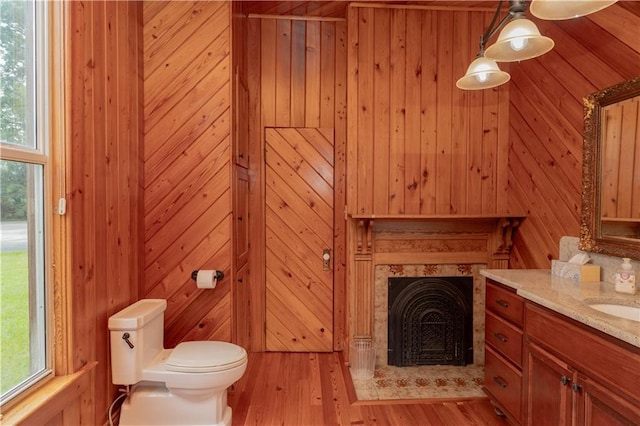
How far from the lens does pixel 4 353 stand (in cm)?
133

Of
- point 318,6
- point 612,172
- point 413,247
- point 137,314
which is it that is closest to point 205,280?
point 137,314

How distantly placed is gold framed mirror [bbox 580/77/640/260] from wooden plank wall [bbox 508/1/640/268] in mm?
126

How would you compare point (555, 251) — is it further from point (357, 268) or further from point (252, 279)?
point (252, 279)


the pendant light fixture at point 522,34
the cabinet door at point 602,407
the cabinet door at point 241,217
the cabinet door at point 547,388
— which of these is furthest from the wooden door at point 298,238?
the cabinet door at point 602,407

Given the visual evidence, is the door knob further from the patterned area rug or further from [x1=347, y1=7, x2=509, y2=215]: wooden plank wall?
the patterned area rug

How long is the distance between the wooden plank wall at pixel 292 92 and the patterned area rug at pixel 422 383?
2.00 ft

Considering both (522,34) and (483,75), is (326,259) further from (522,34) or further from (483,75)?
(522,34)

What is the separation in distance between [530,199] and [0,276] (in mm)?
3248

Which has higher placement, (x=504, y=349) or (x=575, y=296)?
(x=575, y=296)

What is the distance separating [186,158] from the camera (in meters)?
2.35

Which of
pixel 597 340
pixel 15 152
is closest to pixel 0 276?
pixel 15 152

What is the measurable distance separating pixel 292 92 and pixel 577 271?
260cm

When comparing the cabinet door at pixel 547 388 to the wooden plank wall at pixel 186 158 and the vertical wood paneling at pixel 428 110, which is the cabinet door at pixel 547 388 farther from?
the wooden plank wall at pixel 186 158

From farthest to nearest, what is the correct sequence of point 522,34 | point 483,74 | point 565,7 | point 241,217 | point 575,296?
point 241,217, point 483,74, point 575,296, point 522,34, point 565,7
